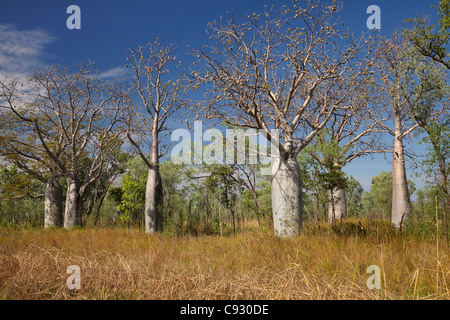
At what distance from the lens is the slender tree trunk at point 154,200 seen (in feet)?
38.0

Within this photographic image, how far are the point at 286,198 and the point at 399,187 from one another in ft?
24.2

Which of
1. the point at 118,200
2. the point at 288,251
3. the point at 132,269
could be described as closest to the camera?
the point at 132,269

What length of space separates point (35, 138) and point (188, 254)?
13709mm

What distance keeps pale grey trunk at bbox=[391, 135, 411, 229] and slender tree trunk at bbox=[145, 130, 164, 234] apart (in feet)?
31.7

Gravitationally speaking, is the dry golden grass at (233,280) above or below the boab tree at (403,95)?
below

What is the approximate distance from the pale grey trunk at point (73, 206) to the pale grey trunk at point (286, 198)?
10.5 metres

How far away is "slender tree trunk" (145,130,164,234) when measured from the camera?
11578 millimetres

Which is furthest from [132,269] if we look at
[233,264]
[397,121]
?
[397,121]

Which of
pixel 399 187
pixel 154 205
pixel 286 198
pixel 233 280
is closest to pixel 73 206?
pixel 154 205

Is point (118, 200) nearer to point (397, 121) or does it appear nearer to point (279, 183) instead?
point (279, 183)

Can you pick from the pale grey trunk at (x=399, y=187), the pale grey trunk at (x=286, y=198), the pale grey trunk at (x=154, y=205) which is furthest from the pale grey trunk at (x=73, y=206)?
the pale grey trunk at (x=399, y=187)

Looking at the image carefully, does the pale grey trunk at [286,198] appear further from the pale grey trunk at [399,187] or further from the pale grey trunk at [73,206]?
the pale grey trunk at [73,206]

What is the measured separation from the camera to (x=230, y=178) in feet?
38.4

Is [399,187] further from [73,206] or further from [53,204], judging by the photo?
[53,204]
